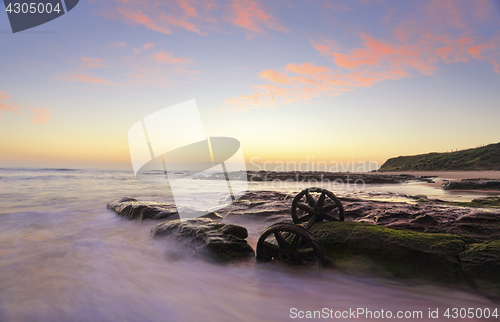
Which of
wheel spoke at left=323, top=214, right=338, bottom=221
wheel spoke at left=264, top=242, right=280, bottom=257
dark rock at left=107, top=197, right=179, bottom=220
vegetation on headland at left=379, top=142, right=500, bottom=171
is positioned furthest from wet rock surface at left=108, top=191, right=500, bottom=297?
vegetation on headland at left=379, top=142, right=500, bottom=171

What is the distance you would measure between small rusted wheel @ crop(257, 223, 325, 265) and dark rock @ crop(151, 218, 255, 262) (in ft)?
1.75

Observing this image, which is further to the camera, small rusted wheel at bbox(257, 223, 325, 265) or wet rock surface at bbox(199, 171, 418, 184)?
wet rock surface at bbox(199, 171, 418, 184)

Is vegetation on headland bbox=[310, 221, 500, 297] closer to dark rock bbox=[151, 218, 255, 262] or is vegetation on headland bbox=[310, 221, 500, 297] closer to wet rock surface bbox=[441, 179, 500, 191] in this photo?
dark rock bbox=[151, 218, 255, 262]

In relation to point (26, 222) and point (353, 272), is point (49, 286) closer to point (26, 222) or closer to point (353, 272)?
point (353, 272)

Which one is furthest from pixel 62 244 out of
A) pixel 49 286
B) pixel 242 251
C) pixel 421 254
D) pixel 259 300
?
pixel 421 254

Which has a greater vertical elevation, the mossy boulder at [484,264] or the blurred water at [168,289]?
the mossy boulder at [484,264]

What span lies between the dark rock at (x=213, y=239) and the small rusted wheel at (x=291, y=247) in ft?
1.75

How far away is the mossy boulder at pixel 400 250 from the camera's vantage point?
12.4ft

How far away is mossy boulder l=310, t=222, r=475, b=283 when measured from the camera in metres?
3.79

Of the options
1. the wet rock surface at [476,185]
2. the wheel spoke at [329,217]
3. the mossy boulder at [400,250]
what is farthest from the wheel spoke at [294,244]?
the wet rock surface at [476,185]

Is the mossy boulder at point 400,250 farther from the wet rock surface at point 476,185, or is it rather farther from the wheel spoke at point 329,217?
the wet rock surface at point 476,185

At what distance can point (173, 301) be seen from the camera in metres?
3.99

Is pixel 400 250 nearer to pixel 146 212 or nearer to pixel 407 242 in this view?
pixel 407 242

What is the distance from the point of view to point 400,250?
4.05 metres
